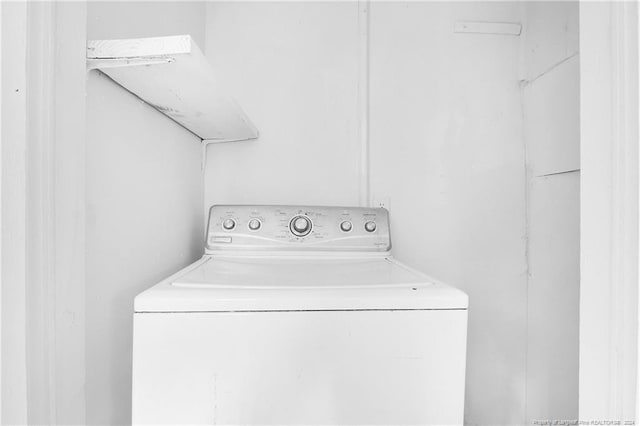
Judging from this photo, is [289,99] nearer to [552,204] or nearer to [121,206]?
[121,206]

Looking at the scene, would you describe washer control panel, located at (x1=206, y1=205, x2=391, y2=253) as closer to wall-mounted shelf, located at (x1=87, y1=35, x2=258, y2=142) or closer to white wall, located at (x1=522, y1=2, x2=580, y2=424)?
wall-mounted shelf, located at (x1=87, y1=35, x2=258, y2=142)

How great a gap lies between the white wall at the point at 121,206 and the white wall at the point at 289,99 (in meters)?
0.31

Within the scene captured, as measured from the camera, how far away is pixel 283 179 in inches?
56.4

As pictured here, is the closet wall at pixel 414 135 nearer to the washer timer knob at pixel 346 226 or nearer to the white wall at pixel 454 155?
the white wall at pixel 454 155

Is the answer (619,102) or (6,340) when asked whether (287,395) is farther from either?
(619,102)

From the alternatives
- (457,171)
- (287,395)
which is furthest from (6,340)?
(457,171)

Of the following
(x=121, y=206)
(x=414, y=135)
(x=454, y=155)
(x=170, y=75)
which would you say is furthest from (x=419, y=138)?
(x=121, y=206)

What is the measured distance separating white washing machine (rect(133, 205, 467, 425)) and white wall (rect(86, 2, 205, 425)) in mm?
183

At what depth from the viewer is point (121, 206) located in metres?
0.80

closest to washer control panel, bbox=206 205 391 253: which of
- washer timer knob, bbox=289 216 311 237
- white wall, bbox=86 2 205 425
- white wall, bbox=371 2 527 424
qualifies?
washer timer knob, bbox=289 216 311 237

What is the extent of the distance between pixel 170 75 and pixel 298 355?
0.65m

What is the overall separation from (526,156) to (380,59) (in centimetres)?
75

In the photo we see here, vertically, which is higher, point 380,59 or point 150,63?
point 380,59

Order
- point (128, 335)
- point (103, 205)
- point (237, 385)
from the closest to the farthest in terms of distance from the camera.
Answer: point (237, 385) → point (103, 205) → point (128, 335)
